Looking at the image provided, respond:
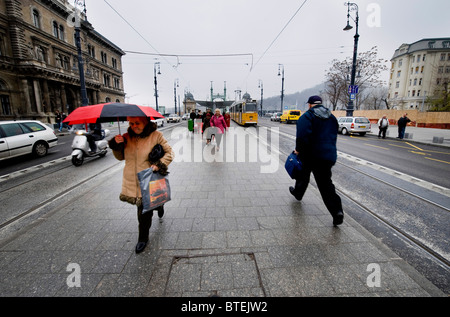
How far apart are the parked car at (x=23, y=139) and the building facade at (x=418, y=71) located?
241 feet

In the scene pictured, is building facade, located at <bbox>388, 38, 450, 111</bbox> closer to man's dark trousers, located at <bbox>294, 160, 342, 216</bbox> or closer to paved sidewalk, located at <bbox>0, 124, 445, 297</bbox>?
man's dark trousers, located at <bbox>294, 160, 342, 216</bbox>

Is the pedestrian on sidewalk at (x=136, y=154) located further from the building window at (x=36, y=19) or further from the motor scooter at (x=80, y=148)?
the building window at (x=36, y=19)

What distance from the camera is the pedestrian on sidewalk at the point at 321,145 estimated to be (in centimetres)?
324

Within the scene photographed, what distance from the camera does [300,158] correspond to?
140 inches

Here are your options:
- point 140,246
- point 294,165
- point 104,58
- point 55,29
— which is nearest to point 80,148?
point 140,246

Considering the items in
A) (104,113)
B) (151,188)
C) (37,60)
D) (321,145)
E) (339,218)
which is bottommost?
(339,218)

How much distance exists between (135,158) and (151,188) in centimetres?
45

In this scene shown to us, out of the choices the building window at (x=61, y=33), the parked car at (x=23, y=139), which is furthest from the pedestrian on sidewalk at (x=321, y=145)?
the building window at (x=61, y=33)

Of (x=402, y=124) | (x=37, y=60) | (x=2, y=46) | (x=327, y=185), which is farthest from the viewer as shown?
(x=37, y=60)

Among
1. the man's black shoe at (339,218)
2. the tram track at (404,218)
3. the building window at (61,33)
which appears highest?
the building window at (61,33)

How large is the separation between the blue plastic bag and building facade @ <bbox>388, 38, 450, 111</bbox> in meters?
72.8

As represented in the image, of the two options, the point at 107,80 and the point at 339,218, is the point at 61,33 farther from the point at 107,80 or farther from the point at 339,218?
the point at 339,218

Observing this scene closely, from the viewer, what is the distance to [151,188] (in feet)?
8.72
